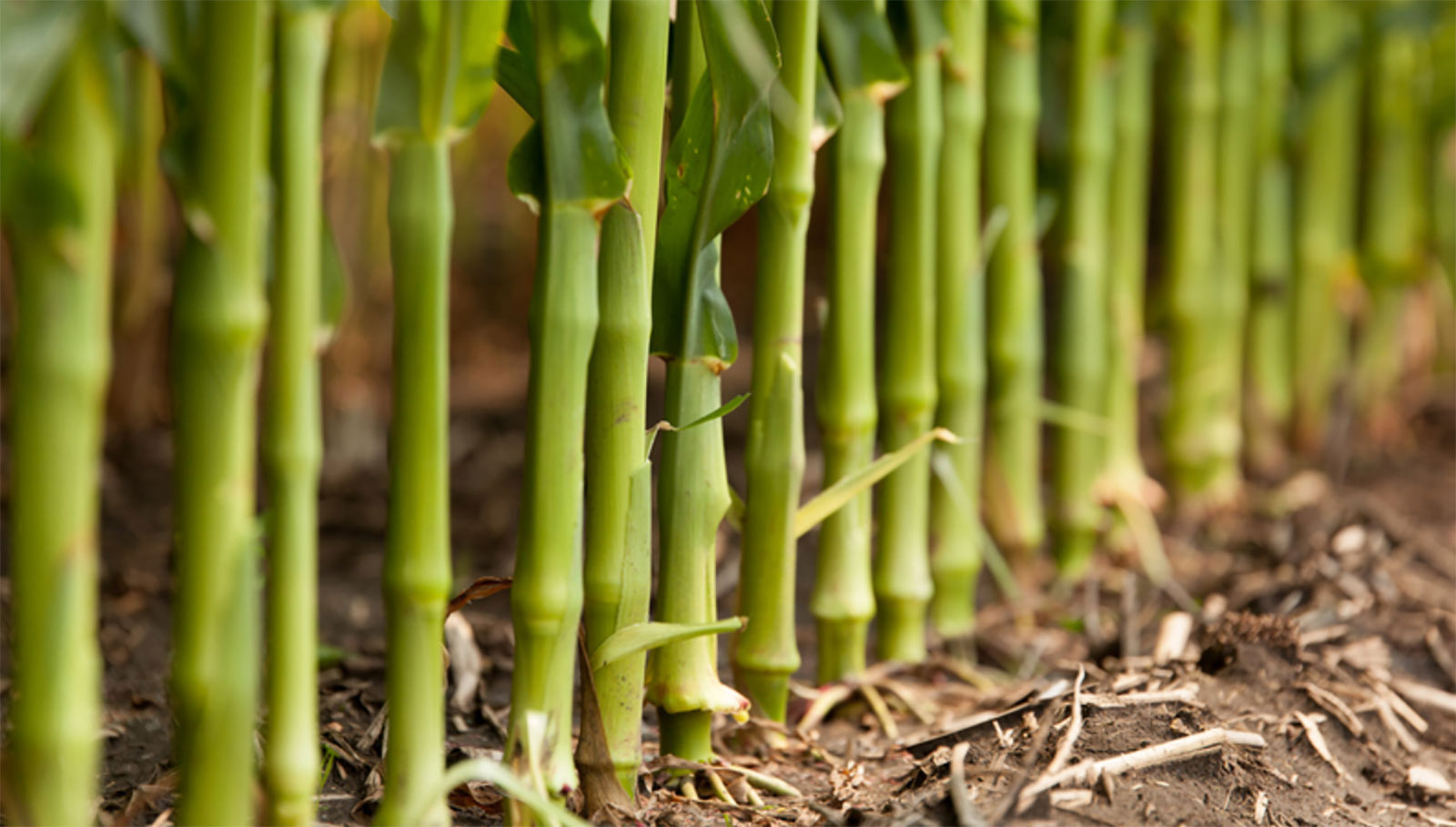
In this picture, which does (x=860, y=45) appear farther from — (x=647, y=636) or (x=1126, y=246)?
(x=1126, y=246)

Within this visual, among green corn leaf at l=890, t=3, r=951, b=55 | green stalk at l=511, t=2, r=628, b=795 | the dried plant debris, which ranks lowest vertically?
the dried plant debris

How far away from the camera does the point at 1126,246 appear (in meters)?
1.79

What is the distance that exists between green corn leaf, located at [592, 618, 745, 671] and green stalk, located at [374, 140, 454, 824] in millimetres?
153

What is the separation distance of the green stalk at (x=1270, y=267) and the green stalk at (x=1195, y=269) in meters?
0.12

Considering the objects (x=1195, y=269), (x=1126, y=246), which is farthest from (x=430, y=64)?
(x=1195, y=269)

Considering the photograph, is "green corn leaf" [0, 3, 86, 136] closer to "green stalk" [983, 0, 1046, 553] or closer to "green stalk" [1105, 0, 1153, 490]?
"green stalk" [983, 0, 1046, 553]

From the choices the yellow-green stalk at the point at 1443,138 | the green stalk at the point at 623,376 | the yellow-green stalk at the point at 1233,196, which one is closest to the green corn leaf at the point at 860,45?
the green stalk at the point at 623,376

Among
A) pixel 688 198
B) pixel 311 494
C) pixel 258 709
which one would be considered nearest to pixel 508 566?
pixel 258 709

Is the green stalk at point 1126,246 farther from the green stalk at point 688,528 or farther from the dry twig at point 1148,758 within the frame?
the green stalk at point 688,528

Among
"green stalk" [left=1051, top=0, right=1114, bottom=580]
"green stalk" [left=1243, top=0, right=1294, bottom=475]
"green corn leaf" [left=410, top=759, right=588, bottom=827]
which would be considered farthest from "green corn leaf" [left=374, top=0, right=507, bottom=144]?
"green stalk" [left=1243, top=0, right=1294, bottom=475]

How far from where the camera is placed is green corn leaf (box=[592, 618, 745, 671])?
0.90m

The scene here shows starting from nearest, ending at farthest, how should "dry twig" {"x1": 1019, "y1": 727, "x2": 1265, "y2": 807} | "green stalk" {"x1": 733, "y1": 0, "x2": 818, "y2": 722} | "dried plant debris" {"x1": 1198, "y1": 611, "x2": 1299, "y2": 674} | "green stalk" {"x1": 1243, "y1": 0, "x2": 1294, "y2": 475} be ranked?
"dry twig" {"x1": 1019, "y1": 727, "x2": 1265, "y2": 807}, "green stalk" {"x1": 733, "y1": 0, "x2": 818, "y2": 722}, "dried plant debris" {"x1": 1198, "y1": 611, "x2": 1299, "y2": 674}, "green stalk" {"x1": 1243, "y1": 0, "x2": 1294, "y2": 475}

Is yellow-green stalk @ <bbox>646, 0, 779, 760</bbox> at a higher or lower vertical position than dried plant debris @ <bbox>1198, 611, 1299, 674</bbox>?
higher

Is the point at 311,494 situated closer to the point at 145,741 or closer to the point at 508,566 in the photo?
the point at 145,741
